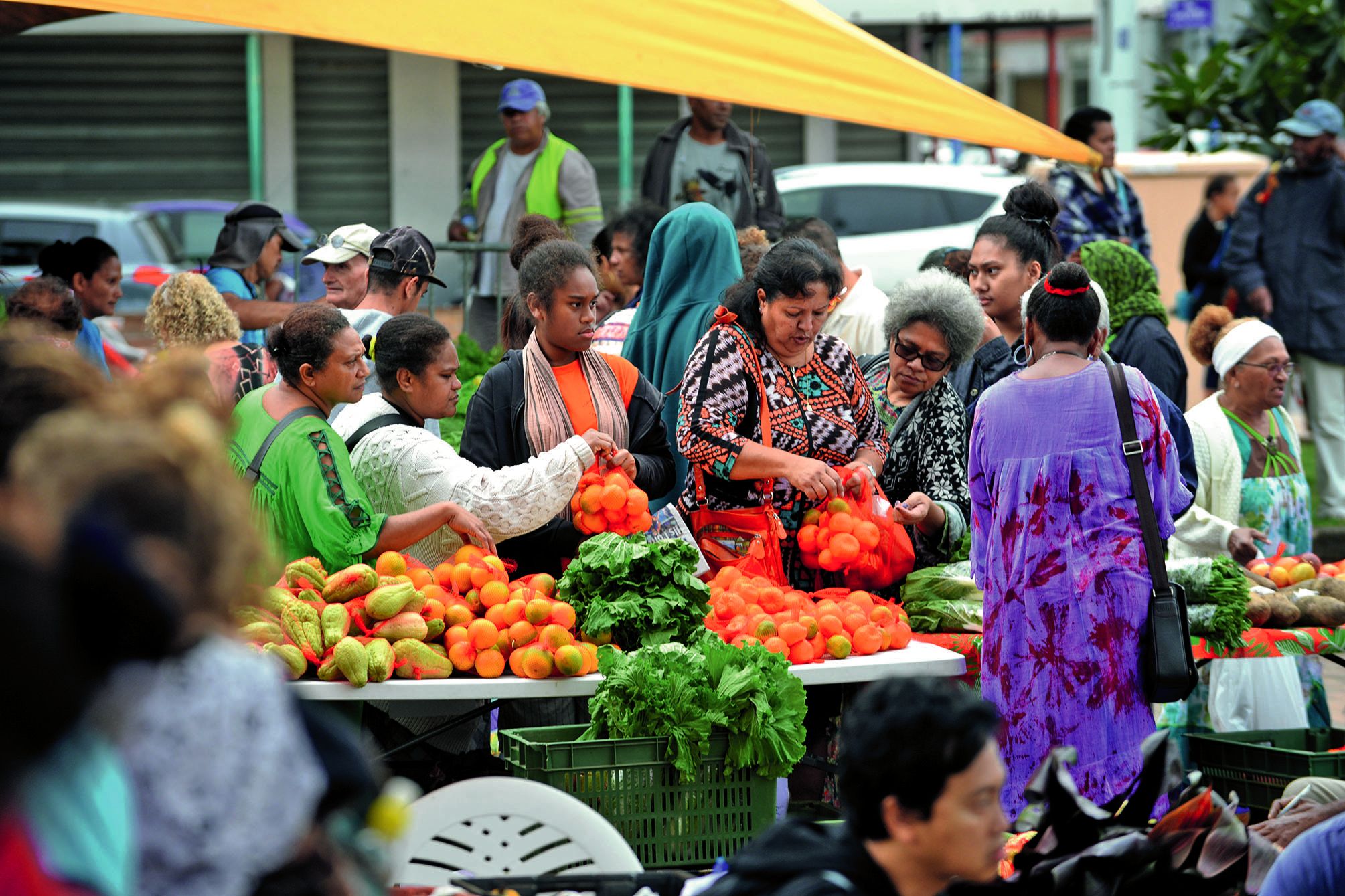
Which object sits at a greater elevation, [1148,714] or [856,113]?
[856,113]

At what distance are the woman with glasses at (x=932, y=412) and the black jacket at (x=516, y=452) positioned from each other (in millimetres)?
850

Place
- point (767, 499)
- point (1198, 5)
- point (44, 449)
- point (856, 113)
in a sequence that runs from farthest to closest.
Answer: point (1198, 5) → point (856, 113) → point (767, 499) → point (44, 449)

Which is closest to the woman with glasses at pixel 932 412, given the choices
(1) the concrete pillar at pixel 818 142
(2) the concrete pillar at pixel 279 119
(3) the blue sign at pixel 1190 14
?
(3) the blue sign at pixel 1190 14

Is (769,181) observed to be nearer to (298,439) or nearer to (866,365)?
(866,365)

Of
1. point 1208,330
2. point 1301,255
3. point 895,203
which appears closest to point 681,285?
point 1208,330

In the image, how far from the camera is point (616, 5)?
578 cm

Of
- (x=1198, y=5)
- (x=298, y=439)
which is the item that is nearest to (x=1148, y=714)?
(x=298, y=439)

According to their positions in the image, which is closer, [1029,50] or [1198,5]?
[1198,5]

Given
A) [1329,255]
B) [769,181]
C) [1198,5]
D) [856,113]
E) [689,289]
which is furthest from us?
[1198,5]

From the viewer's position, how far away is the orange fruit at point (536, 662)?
416cm

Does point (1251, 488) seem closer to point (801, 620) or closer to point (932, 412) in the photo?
point (932, 412)

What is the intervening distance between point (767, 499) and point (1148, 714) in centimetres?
140

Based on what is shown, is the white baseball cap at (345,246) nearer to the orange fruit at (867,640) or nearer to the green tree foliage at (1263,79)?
the orange fruit at (867,640)

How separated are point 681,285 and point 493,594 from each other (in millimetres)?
1815
